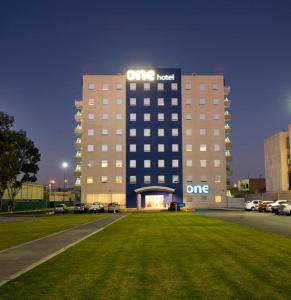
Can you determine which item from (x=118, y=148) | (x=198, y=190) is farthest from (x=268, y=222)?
(x=118, y=148)

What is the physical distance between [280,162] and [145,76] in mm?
36154

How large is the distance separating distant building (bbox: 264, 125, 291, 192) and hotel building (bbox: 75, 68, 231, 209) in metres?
11.6

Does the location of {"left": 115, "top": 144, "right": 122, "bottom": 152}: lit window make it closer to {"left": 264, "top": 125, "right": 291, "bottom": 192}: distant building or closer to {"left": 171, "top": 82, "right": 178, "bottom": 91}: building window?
{"left": 171, "top": 82, "right": 178, "bottom": 91}: building window

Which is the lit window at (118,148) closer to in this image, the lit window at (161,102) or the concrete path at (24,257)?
the lit window at (161,102)

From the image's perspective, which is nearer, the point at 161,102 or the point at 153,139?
the point at 153,139

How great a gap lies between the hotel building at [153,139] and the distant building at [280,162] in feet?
38.0

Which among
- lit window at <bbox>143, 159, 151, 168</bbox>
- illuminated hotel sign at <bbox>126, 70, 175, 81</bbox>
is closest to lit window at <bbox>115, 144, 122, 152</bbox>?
lit window at <bbox>143, 159, 151, 168</bbox>

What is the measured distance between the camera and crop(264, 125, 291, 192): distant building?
9519 cm

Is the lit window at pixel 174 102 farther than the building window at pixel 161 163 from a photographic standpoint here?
Yes

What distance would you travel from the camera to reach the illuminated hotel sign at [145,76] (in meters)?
97.8

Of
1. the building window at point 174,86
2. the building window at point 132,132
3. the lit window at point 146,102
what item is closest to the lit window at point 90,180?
the building window at point 132,132

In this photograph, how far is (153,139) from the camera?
96.6 meters

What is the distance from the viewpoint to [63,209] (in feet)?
243

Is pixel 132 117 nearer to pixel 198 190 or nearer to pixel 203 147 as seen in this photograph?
pixel 203 147
